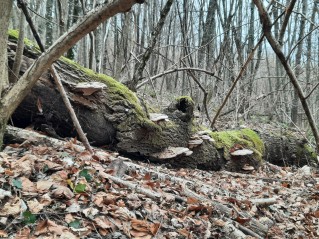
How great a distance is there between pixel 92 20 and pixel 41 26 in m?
19.2

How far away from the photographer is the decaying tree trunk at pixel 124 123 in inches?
165

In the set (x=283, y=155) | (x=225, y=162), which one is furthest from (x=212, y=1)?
(x=225, y=162)

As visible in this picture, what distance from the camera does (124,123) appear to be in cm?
481

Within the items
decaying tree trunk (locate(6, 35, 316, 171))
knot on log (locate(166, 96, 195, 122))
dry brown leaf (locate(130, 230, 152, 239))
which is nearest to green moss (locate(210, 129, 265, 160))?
decaying tree trunk (locate(6, 35, 316, 171))

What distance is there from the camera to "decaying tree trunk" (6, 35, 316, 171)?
4.19 metres

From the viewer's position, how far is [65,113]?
4348 mm

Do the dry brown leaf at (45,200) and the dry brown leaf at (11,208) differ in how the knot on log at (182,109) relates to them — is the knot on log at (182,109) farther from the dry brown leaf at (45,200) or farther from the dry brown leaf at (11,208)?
the dry brown leaf at (11,208)

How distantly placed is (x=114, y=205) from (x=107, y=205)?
0.06m

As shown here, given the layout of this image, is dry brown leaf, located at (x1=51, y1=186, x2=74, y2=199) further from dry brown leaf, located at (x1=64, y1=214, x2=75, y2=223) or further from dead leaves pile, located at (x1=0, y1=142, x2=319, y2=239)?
dry brown leaf, located at (x1=64, y1=214, x2=75, y2=223)

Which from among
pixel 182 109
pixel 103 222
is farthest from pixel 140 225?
pixel 182 109

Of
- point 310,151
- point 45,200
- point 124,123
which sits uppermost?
point 124,123

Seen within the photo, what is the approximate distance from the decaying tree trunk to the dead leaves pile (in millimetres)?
880

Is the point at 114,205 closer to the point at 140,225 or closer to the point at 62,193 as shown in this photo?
the point at 140,225

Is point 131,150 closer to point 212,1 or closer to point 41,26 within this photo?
point 212,1
